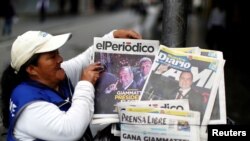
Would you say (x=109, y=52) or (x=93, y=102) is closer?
(x=93, y=102)

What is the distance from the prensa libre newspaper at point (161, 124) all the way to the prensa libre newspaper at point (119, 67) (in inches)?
6.3

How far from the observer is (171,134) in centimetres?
217

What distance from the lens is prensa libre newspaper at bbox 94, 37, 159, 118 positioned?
2348 mm

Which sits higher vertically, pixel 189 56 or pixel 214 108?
pixel 189 56

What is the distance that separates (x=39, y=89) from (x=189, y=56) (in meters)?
0.72

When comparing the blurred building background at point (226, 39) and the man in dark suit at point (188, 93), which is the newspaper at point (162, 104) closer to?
→ the man in dark suit at point (188, 93)

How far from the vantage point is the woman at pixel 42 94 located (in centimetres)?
207

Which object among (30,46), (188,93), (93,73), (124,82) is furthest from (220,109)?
(30,46)

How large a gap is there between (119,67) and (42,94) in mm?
433

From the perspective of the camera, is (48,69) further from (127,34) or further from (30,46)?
(127,34)

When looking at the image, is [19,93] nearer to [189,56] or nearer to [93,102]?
[93,102]

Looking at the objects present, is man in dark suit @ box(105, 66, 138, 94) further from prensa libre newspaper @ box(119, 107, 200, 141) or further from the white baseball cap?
the white baseball cap

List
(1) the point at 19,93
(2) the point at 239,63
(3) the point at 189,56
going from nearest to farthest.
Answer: (1) the point at 19,93, (3) the point at 189,56, (2) the point at 239,63

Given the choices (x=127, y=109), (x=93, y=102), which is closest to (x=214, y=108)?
(x=127, y=109)
